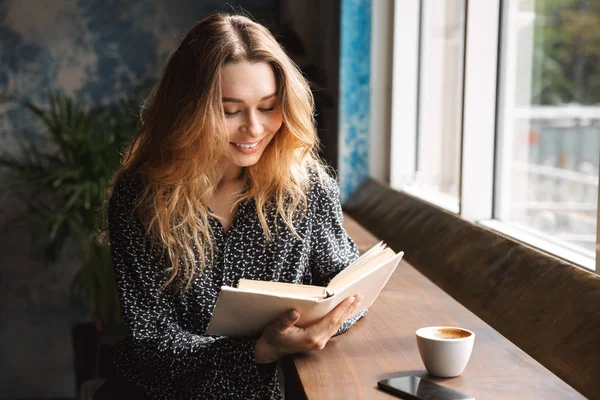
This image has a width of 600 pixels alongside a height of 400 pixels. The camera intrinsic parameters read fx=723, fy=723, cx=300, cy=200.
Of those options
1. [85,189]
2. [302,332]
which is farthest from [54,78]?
[302,332]

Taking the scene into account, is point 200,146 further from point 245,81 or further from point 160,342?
point 160,342

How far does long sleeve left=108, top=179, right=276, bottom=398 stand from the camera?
1329mm

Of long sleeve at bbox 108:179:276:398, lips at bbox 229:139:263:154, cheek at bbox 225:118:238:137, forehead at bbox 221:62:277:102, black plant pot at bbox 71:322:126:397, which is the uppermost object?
forehead at bbox 221:62:277:102

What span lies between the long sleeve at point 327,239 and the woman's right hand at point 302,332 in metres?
0.37

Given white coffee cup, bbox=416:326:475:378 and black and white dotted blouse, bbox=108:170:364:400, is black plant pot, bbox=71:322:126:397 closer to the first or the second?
black and white dotted blouse, bbox=108:170:364:400

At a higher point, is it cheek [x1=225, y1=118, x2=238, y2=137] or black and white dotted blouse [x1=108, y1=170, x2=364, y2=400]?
cheek [x1=225, y1=118, x2=238, y2=137]

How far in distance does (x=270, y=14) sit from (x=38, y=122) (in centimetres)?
130

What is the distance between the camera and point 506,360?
4.04 ft

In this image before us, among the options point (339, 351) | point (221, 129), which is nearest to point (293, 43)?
point (221, 129)

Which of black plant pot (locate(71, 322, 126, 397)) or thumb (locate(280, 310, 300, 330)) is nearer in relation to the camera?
thumb (locate(280, 310, 300, 330))

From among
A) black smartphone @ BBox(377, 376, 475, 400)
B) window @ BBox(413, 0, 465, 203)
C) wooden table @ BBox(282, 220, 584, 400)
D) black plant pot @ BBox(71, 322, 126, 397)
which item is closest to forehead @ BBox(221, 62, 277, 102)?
wooden table @ BBox(282, 220, 584, 400)

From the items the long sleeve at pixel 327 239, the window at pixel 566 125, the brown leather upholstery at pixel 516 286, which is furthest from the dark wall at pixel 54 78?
the long sleeve at pixel 327 239

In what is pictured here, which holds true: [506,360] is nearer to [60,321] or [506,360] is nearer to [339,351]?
[339,351]

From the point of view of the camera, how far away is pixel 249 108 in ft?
4.88
